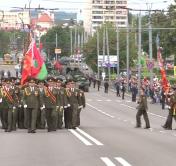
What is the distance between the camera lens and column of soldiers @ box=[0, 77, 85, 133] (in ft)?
75.7

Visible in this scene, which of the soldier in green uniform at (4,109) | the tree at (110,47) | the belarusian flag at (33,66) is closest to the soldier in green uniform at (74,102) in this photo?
the belarusian flag at (33,66)

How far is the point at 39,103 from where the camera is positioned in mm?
23172

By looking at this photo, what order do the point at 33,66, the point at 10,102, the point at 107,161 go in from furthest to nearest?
1. the point at 33,66
2. the point at 10,102
3. the point at 107,161

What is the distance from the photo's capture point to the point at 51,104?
77.5 ft

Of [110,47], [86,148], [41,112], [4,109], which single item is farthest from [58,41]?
[86,148]

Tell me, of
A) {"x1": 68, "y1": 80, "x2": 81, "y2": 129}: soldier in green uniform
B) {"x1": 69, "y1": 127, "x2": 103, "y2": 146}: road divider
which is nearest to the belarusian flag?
{"x1": 68, "y1": 80, "x2": 81, "y2": 129}: soldier in green uniform

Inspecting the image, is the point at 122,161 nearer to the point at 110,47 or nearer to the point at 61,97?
the point at 61,97

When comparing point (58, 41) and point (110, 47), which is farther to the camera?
point (58, 41)

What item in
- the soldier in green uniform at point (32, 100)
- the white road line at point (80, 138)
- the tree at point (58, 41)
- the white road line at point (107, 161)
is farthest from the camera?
the tree at point (58, 41)

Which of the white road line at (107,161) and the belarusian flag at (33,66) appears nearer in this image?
the white road line at (107,161)

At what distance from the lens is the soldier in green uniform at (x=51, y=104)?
23500 mm

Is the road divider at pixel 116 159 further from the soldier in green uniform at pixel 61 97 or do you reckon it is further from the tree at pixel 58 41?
the tree at pixel 58 41

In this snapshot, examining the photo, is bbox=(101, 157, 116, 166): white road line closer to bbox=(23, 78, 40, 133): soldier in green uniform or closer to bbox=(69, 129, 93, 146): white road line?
bbox=(69, 129, 93, 146): white road line

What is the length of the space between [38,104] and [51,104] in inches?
25.0
